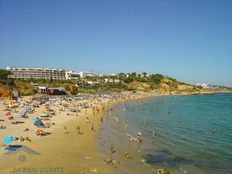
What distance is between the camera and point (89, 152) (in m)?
23.7

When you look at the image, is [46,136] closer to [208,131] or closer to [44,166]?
[44,166]

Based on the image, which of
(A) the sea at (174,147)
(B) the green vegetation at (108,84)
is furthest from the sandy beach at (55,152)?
(B) the green vegetation at (108,84)

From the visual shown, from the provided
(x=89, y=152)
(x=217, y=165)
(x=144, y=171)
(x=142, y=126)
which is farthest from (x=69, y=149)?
(x=142, y=126)

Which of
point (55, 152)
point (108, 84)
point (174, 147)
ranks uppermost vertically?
point (108, 84)

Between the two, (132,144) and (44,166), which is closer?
(44,166)

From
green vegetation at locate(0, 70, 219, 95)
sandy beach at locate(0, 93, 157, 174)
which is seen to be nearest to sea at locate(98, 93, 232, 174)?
sandy beach at locate(0, 93, 157, 174)

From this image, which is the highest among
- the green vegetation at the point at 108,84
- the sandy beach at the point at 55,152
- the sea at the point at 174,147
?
the green vegetation at the point at 108,84

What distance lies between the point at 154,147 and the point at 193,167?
6.08m

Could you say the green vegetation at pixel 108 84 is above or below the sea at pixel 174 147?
above

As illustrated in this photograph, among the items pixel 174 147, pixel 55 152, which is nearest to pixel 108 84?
pixel 174 147

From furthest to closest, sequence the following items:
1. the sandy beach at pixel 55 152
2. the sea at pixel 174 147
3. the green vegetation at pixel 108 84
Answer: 1. the green vegetation at pixel 108 84
2. the sea at pixel 174 147
3. the sandy beach at pixel 55 152

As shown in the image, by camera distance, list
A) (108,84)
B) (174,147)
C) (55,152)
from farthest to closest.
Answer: (108,84) < (174,147) < (55,152)

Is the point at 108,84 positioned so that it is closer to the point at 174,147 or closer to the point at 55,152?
the point at 174,147

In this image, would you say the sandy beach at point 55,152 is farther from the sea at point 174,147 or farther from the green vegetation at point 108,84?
the green vegetation at point 108,84
